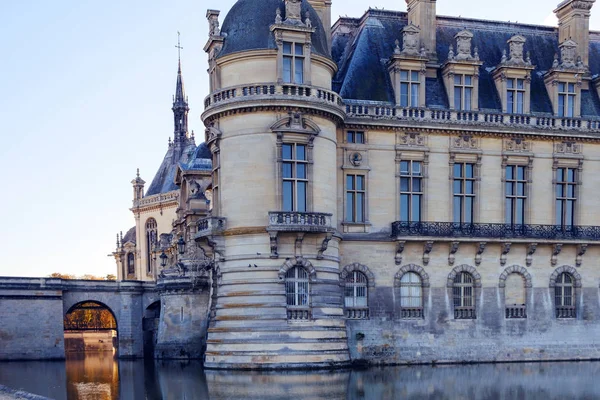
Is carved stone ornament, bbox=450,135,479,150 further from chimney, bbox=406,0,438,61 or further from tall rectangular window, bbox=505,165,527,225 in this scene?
chimney, bbox=406,0,438,61

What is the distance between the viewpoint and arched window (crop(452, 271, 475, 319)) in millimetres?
38438

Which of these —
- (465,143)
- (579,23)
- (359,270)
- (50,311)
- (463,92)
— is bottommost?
(50,311)

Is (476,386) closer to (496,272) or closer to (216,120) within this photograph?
(496,272)

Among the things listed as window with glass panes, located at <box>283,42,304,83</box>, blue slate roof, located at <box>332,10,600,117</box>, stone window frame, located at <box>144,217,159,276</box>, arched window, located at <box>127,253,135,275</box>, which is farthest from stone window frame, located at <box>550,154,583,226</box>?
arched window, located at <box>127,253,135,275</box>

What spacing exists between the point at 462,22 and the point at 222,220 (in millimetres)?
17505

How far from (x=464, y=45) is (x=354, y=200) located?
30.8ft

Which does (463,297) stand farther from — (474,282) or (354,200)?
(354,200)

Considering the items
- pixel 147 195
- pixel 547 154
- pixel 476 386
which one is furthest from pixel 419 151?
pixel 147 195

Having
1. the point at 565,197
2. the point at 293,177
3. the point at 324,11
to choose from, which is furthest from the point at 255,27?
the point at 565,197

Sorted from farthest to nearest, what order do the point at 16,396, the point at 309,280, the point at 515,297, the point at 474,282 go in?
the point at 515,297 < the point at 474,282 < the point at 309,280 < the point at 16,396

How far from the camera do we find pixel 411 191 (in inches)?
1502

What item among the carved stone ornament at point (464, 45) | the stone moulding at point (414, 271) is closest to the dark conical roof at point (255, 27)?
the carved stone ornament at point (464, 45)

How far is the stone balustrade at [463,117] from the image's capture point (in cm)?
3766

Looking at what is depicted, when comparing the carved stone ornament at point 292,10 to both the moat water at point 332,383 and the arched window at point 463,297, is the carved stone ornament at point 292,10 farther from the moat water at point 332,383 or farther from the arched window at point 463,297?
the moat water at point 332,383
